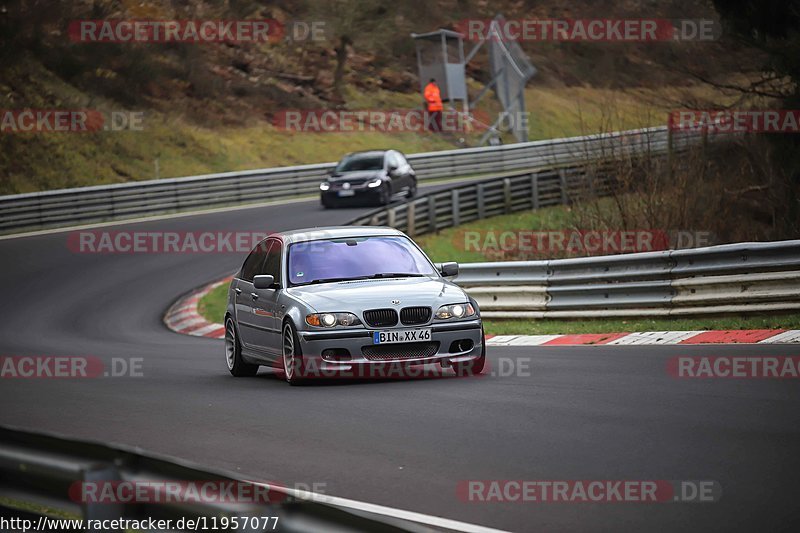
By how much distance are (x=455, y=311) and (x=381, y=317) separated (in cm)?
72

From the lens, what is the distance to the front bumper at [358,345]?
12039 mm

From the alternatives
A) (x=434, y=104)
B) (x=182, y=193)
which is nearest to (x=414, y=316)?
(x=182, y=193)

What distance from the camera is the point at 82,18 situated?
5144 centimetres

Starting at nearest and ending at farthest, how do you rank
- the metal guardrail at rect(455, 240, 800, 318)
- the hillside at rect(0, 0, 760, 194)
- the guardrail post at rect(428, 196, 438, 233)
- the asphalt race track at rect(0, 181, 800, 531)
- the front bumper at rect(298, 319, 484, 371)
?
the asphalt race track at rect(0, 181, 800, 531) → the front bumper at rect(298, 319, 484, 371) → the metal guardrail at rect(455, 240, 800, 318) → the guardrail post at rect(428, 196, 438, 233) → the hillside at rect(0, 0, 760, 194)

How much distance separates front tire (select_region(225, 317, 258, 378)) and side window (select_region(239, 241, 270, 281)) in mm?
540

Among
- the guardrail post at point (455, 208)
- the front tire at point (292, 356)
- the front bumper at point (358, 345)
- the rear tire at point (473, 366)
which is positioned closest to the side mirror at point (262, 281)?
the front tire at point (292, 356)

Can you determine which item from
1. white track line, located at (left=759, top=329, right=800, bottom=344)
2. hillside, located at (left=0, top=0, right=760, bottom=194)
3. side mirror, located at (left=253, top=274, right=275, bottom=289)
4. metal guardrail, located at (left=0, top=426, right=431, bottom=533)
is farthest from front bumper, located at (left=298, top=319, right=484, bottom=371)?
hillside, located at (left=0, top=0, right=760, bottom=194)

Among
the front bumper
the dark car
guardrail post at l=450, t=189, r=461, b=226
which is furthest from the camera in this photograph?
the dark car

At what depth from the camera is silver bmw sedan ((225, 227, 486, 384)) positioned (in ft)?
39.7

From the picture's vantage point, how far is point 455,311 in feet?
40.4

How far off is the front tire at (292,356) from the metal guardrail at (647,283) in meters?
5.77

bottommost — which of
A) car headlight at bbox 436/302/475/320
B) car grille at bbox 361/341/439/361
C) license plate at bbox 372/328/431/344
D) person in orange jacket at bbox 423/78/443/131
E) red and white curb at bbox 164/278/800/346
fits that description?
car grille at bbox 361/341/439/361

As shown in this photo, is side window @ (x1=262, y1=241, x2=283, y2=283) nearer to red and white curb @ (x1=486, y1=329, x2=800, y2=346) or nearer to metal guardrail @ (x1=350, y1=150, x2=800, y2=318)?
red and white curb @ (x1=486, y1=329, x2=800, y2=346)

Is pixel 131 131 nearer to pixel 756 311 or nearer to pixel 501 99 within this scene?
pixel 501 99
